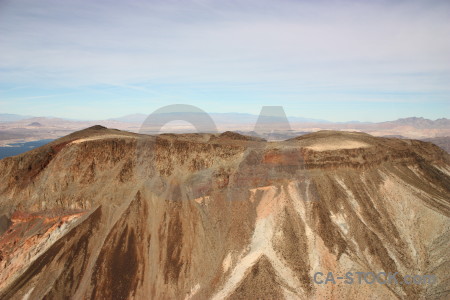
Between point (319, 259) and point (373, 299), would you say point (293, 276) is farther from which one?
point (373, 299)

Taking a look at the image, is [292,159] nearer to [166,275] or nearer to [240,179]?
[240,179]

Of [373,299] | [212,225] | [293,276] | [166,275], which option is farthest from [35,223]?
[373,299]

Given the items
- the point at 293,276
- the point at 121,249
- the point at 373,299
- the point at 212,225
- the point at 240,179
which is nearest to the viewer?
the point at 373,299

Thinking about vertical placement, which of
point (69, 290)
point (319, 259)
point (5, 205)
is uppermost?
point (5, 205)

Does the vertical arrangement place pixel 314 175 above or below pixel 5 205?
above

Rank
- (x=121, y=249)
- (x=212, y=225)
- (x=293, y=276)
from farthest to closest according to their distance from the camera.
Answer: (x=212, y=225) < (x=121, y=249) < (x=293, y=276)

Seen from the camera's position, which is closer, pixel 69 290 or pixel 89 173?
pixel 69 290
